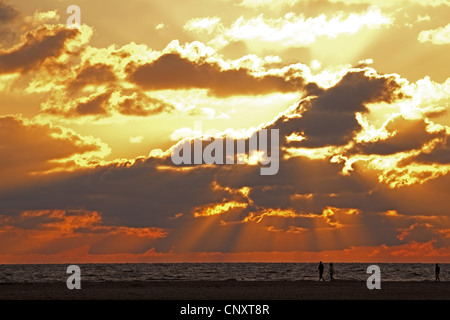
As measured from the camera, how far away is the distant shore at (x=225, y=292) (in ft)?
165

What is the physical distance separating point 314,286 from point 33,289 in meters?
24.8

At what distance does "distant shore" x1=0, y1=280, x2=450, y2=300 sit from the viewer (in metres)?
50.3

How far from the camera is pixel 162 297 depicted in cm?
5109

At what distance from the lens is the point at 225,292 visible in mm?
55781
